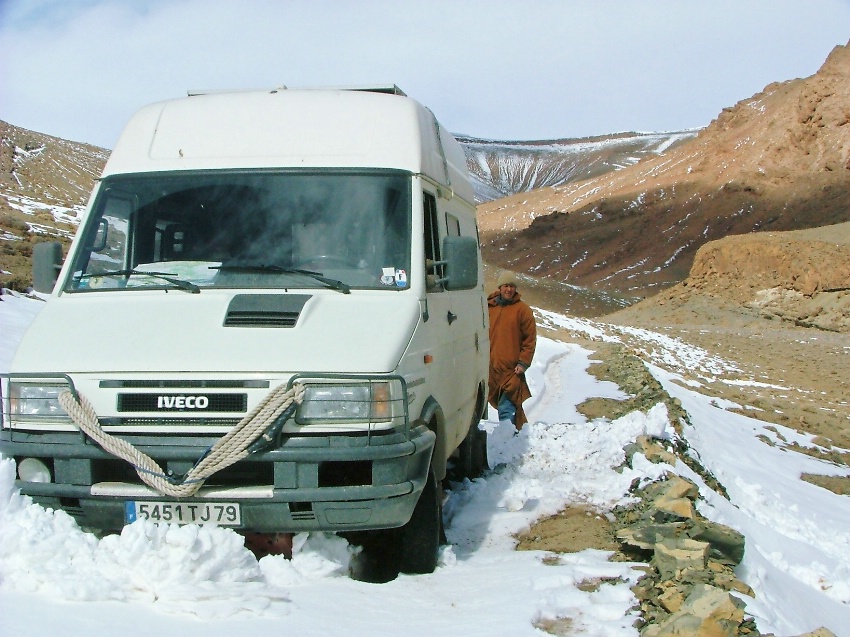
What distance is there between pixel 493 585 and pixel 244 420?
170 centimetres

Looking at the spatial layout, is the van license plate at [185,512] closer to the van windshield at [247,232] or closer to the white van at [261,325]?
the white van at [261,325]

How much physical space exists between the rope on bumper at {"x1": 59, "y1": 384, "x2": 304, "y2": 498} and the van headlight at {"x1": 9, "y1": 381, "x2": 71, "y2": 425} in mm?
168

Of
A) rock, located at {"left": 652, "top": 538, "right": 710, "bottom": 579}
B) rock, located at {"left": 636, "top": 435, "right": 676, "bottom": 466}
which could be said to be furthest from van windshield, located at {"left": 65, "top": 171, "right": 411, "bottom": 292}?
rock, located at {"left": 636, "top": 435, "right": 676, "bottom": 466}

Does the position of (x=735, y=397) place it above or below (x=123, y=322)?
below

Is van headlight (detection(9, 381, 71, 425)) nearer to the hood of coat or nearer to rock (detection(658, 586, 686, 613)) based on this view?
rock (detection(658, 586, 686, 613))

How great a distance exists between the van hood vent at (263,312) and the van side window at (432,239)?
96 cm

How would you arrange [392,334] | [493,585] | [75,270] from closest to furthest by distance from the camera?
[392,334] → [493,585] → [75,270]

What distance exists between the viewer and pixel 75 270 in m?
5.36

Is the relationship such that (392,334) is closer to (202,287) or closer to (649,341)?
(202,287)

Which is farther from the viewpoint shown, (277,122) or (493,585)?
(277,122)

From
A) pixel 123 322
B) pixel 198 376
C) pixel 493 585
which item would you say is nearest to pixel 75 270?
pixel 123 322

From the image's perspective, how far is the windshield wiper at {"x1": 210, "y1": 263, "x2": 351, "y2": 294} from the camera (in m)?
5.05

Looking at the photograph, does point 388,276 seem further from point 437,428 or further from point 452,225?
point 452,225

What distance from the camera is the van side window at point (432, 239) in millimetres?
5480
